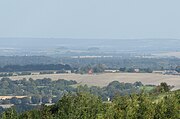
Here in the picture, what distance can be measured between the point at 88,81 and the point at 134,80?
1405 cm

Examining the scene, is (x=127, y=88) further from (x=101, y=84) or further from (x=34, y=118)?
(x=34, y=118)

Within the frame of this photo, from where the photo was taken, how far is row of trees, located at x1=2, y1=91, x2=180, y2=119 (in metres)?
47.9

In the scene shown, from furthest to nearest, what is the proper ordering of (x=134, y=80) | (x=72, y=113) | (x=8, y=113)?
(x=134, y=80) < (x=8, y=113) < (x=72, y=113)

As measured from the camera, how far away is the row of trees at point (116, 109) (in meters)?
47.9

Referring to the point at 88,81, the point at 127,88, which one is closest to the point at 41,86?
the point at 88,81

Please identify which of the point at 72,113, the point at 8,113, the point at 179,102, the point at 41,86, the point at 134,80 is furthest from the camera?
the point at 41,86

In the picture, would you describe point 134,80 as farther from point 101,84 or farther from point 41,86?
point 41,86

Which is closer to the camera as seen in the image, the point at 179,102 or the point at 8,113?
the point at 179,102

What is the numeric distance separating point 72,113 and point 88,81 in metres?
113

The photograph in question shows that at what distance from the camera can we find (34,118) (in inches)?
2472

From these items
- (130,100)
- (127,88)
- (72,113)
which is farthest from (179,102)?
(127,88)

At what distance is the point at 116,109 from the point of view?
166 feet

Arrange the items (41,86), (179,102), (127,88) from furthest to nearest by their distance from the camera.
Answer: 1. (41,86)
2. (127,88)
3. (179,102)

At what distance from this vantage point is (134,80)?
6924 inches
